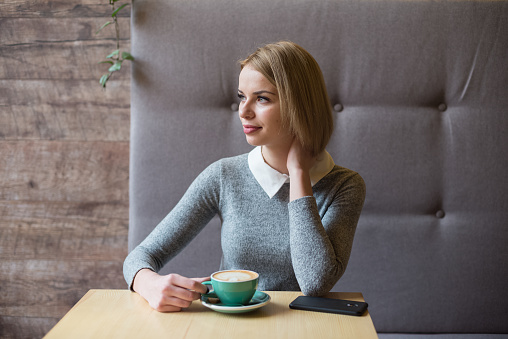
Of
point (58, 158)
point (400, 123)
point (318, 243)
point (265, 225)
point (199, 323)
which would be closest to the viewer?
point (199, 323)

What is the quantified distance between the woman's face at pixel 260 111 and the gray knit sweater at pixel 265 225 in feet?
0.48

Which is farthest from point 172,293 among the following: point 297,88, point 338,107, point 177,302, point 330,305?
point 338,107

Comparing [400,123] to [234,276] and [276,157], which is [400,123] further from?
[234,276]

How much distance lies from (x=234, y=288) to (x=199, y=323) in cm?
8

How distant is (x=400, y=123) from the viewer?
144 cm

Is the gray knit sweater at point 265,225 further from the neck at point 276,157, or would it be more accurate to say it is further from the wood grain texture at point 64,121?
the wood grain texture at point 64,121

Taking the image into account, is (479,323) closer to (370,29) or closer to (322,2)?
(370,29)

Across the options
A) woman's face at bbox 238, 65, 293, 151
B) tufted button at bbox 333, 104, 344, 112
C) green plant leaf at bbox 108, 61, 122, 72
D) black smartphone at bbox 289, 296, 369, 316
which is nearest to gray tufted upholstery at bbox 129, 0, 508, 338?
tufted button at bbox 333, 104, 344, 112

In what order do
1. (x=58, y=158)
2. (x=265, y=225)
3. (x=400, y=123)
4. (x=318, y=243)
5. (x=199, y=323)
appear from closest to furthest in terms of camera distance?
(x=199, y=323) < (x=318, y=243) < (x=265, y=225) < (x=400, y=123) < (x=58, y=158)

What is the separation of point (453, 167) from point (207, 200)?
716 mm

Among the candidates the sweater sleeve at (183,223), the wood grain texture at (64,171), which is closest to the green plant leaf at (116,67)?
→ the wood grain texture at (64,171)

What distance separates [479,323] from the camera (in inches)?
56.6

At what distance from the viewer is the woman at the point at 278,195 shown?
3.46 feet

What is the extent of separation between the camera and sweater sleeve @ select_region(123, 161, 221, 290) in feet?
3.77
